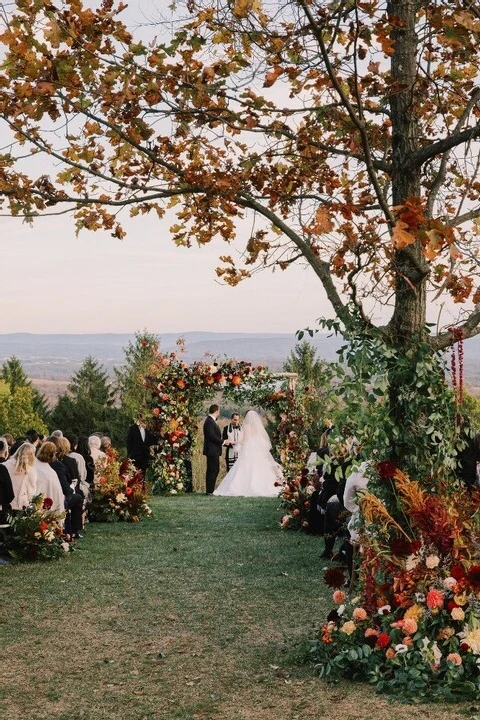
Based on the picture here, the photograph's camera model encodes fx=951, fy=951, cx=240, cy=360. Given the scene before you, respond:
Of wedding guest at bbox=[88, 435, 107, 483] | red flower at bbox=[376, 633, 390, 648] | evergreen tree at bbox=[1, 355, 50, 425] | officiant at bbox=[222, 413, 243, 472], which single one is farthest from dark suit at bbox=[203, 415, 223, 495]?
red flower at bbox=[376, 633, 390, 648]

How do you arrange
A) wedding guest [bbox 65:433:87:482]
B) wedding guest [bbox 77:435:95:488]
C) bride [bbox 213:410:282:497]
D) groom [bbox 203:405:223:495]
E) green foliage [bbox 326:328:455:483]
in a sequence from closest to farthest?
green foliage [bbox 326:328:455:483] → wedding guest [bbox 65:433:87:482] → wedding guest [bbox 77:435:95:488] → groom [bbox 203:405:223:495] → bride [bbox 213:410:282:497]

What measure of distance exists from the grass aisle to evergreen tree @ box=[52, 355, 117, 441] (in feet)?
69.0

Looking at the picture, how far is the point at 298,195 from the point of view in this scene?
819 cm

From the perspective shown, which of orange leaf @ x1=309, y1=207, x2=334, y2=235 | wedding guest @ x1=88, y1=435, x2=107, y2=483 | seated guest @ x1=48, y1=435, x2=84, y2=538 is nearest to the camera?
orange leaf @ x1=309, y1=207, x2=334, y2=235

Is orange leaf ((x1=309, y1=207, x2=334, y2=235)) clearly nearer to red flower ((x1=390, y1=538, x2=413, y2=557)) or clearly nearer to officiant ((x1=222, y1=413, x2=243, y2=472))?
red flower ((x1=390, y1=538, x2=413, y2=557))

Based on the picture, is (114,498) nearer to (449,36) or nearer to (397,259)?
(397,259)

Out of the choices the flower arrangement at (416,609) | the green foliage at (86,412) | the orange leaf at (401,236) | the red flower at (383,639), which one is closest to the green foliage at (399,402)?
the flower arrangement at (416,609)

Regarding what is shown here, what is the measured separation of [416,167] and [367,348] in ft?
4.84

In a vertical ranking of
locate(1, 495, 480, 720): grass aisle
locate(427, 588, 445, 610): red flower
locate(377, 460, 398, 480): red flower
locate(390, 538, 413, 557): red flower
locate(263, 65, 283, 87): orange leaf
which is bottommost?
locate(1, 495, 480, 720): grass aisle

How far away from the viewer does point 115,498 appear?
15.9 m

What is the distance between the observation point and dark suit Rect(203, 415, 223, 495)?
2178 cm

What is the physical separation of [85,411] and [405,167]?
28701 mm

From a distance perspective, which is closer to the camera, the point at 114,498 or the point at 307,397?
the point at 114,498

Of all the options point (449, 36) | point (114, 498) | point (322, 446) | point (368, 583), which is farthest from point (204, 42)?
point (114, 498)
